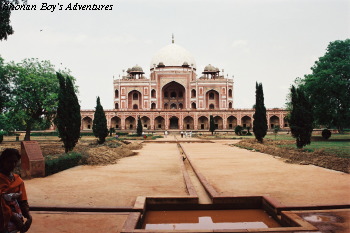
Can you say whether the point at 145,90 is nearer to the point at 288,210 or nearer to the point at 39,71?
the point at 39,71

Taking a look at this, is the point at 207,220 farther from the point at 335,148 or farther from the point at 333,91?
the point at 333,91

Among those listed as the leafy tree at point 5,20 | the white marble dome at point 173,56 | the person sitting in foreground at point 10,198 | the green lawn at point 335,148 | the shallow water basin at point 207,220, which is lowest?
the shallow water basin at point 207,220

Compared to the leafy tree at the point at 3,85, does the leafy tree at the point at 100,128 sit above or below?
below

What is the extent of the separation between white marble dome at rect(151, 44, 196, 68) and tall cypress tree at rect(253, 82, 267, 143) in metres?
31.9

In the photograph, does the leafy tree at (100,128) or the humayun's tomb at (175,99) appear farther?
the humayun's tomb at (175,99)

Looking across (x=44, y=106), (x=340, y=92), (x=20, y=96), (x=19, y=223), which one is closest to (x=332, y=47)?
(x=340, y=92)

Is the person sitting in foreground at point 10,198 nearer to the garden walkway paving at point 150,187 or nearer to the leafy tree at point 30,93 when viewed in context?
the garden walkway paving at point 150,187

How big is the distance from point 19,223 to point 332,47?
26114mm

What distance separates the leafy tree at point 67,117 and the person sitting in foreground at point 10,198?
32.7ft

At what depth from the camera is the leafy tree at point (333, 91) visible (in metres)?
21.7

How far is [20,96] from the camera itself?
75.6 ft

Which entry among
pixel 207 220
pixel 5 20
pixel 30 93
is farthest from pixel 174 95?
pixel 207 220

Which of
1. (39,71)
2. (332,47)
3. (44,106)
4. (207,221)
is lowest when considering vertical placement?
(207,221)

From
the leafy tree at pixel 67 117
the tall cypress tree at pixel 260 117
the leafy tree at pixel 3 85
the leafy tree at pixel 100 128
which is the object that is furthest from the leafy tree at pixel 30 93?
the tall cypress tree at pixel 260 117
